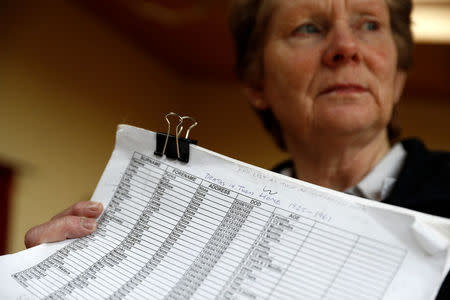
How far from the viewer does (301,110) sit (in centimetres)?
79

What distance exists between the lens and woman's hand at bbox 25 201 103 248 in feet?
1.81

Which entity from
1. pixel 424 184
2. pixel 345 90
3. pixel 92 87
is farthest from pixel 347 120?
pixel 92 87

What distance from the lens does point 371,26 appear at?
80 cm

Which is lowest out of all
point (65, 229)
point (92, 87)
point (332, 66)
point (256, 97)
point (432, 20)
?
point (92, 87)

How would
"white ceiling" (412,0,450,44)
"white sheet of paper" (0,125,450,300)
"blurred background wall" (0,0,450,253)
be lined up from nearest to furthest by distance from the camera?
1. "white sheet of paper" (0,125,450,300)
2. "white ceiling" (412,0,450,44)
3. "blurred background wall" (0,0,450,253)

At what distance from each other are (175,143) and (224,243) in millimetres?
137

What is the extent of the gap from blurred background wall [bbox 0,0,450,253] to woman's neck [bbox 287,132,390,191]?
41.8 inches

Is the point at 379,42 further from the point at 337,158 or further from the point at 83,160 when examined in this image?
the point at 83,160

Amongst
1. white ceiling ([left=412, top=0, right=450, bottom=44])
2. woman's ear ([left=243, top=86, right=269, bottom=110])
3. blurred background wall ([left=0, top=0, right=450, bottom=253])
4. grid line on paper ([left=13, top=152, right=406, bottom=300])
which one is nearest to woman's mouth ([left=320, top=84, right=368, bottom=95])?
woman's ear ([left=243, top=86, right=269, bottom=110])

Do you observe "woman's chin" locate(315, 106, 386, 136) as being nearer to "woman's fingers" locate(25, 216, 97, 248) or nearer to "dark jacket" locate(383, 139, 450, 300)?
"dark jacket" locate(383, 139, 450, 300)

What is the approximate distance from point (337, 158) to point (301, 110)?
0.11 meters

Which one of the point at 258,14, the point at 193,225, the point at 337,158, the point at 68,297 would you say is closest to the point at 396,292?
the point at 193,225

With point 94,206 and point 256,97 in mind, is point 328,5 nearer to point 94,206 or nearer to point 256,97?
point 256,97

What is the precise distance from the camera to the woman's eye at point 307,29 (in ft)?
2.64
